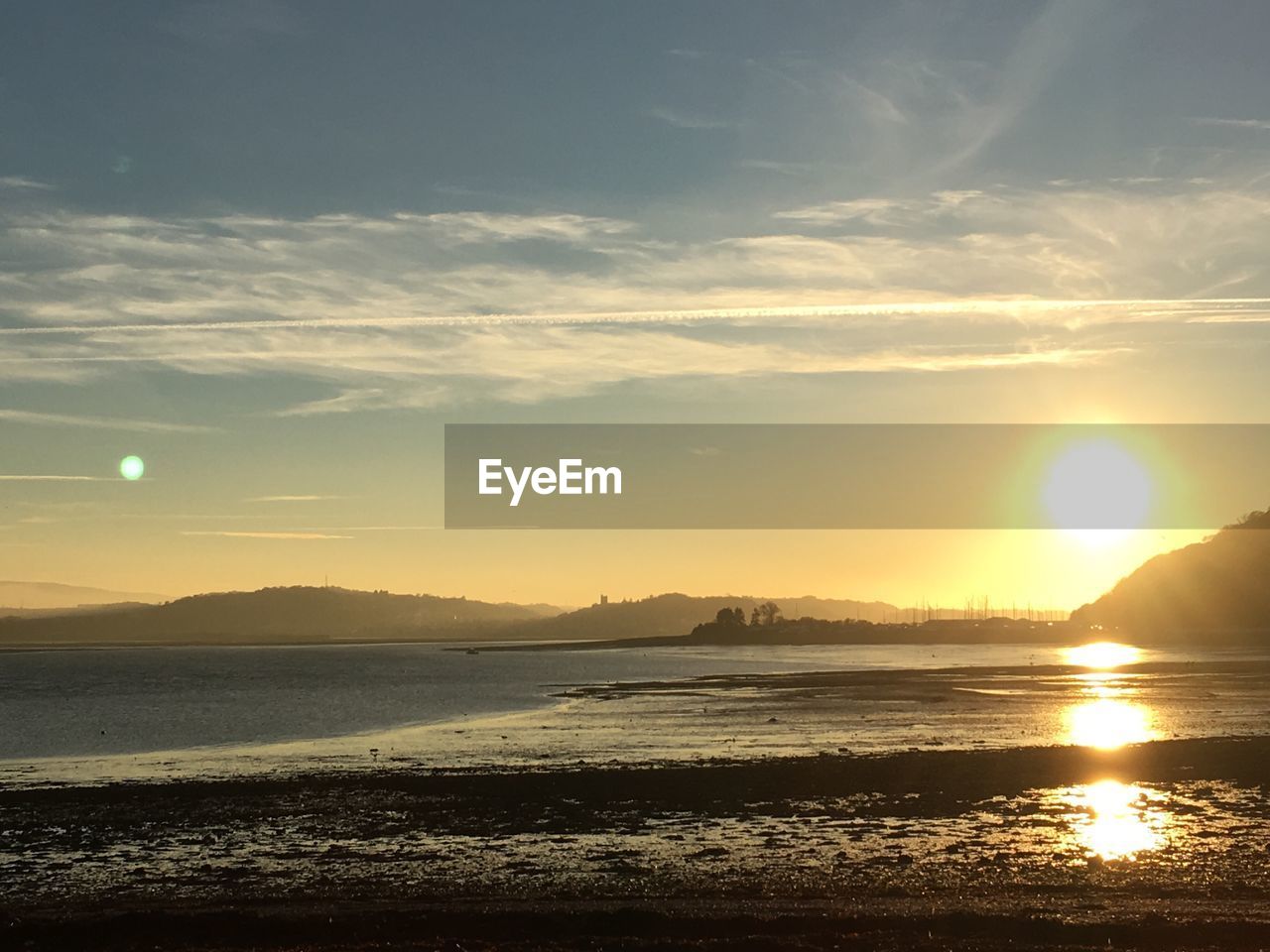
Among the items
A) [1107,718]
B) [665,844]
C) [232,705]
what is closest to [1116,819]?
[665,844]

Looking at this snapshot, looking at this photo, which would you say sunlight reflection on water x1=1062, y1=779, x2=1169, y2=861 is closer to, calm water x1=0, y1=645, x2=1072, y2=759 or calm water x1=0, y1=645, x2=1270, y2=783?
calm water x1=0, y1=645, x2=1270, y2=783

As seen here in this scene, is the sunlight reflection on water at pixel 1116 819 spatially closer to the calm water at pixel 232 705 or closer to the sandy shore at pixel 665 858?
the sandy shore at pixel 665 858

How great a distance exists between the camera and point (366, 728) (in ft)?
239

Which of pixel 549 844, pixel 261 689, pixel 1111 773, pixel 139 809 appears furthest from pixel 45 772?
pixel 261 689

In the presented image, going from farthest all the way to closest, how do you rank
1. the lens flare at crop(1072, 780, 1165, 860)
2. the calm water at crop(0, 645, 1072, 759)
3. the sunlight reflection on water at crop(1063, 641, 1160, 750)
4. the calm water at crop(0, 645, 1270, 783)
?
the calm water at crop(0, 645, 1072, 759) < the calm water at crop(0, 645, 1270, 783) < the sunlight reflection on water at crop(1063, 641, 1160, 750) < the lens flare at crop(1072, 780, 1165, 860)

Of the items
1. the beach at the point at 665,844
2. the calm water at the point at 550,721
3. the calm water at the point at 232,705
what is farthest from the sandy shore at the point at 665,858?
the calm water at the point at 232,705

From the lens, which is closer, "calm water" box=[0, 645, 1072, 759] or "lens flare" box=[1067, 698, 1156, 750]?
"lens flare" box=[1067, 698, 1156, 750]

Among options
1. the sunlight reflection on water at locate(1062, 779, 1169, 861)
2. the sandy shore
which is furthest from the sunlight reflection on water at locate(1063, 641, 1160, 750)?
the sunlight reflection on water at locate(1062, 779, 1169, 861)

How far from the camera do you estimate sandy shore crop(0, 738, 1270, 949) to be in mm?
21391

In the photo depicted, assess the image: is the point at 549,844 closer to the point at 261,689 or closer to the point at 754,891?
the point at 754,891

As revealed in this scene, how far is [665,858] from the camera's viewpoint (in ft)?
94.0

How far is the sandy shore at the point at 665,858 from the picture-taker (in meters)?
21.4

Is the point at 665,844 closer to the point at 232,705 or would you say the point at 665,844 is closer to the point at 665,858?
the point at 665,858

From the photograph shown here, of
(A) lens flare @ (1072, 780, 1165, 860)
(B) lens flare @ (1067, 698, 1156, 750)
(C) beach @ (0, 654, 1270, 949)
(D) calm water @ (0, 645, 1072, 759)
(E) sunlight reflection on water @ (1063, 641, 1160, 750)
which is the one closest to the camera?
(C) beach @ (0, 654, 1270, 949)
